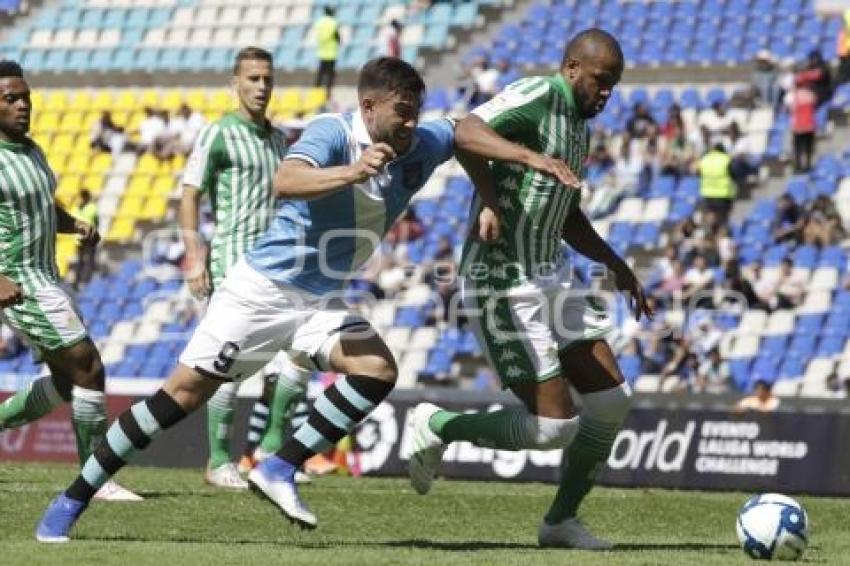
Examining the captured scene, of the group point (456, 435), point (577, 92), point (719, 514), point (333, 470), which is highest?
point (577, 92)

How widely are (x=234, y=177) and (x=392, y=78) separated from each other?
16.0 ft

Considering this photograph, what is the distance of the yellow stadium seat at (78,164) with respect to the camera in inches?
1366

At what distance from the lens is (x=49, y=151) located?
3556cm

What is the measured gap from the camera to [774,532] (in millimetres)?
9352

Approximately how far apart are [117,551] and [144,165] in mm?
24918

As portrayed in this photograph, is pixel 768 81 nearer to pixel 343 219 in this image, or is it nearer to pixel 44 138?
pixel 44 138

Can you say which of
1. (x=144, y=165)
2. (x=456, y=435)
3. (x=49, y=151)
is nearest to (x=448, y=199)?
(x=144, y=165)

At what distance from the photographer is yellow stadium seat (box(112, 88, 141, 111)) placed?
1394 inches

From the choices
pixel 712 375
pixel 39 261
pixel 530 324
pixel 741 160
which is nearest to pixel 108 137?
pixel 741 160

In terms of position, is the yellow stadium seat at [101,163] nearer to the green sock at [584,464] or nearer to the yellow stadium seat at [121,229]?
the yellow stadium seat at [121,229]

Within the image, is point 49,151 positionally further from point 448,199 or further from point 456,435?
point 456,435

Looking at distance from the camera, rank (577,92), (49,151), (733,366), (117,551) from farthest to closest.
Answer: (49,151) < (733,366) < (577,92) < (117,551)

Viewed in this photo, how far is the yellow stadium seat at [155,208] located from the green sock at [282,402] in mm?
17849

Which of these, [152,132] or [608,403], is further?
→ [152,132]
